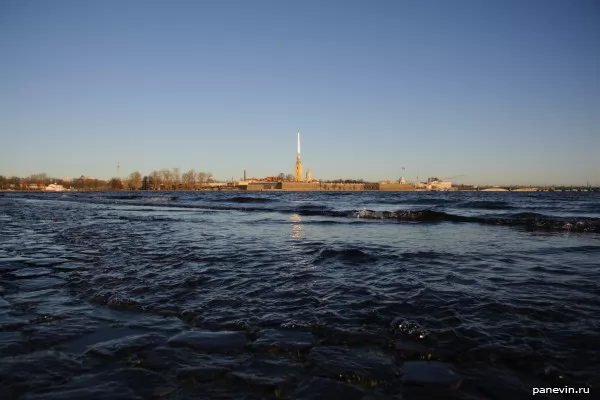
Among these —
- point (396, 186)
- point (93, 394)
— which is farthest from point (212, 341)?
point (396, 186)

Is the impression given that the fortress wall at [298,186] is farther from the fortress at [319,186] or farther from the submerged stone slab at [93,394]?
the submerged stone slab at [93,394]

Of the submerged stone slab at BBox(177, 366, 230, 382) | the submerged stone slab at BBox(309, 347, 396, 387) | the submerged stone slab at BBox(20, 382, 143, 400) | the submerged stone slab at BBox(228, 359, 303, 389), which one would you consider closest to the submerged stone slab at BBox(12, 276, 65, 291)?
the submerged stone slab at BBox(20, 382, 143, 400)

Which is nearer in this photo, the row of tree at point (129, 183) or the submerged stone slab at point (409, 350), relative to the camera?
the submerged stone slab at point (409, 350)

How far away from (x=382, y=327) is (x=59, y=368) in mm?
2860

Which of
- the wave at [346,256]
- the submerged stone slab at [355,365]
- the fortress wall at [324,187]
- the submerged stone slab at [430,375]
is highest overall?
the fortress wall at [324,187]

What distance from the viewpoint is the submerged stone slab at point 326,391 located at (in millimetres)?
2457

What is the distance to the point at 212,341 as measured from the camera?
11.0 feet

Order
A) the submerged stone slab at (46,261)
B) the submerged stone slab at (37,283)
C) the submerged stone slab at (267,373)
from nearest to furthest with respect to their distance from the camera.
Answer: the submerged stone slab at (267,373)
the submerged stone slab at (37,283)
the submerged stone slab at (46,261)

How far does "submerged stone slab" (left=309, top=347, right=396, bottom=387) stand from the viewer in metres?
2.71

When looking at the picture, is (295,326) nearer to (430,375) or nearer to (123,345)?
(430,375)

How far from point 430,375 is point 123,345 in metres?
2.60

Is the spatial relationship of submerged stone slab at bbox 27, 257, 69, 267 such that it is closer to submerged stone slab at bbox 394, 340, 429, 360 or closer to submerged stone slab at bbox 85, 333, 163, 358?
submerged stone slab at bbox 85, 333, 163, 358

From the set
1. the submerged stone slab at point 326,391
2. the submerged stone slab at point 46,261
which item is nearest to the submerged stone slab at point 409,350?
the submerged stone slab at point 326,391

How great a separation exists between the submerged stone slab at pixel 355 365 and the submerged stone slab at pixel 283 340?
167 millimetres
